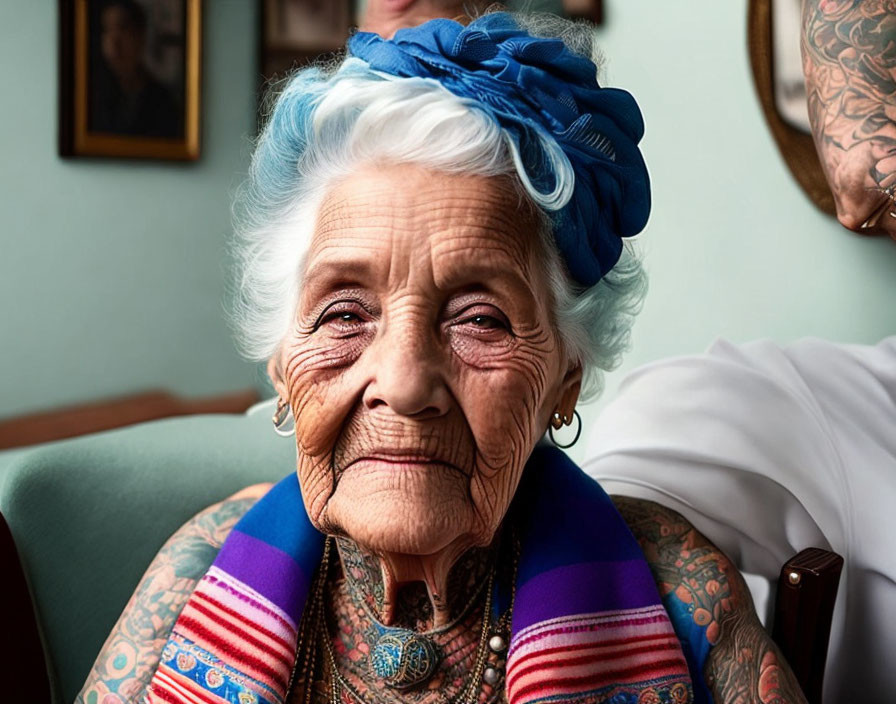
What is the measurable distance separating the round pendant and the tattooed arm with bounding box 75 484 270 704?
0.91 ft

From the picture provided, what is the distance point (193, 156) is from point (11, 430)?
1363 mm

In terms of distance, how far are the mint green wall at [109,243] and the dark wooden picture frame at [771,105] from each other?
8.80 feet

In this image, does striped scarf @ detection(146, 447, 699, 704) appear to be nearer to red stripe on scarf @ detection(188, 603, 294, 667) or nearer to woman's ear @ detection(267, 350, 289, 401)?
red stripe on scarf @ detection(188, 603, 294, 667)

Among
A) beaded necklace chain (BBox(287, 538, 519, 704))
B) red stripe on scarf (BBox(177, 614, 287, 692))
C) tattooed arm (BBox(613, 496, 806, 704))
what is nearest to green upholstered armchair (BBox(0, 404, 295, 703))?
red stripe on scarf (BBox(177, 614, 287, 692))

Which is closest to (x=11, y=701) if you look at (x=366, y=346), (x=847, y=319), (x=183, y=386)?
(x=366, y=346)

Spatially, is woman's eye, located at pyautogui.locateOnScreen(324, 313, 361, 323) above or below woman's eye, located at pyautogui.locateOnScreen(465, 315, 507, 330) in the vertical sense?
below

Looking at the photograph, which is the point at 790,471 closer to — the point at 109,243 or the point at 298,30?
the point at 109,243

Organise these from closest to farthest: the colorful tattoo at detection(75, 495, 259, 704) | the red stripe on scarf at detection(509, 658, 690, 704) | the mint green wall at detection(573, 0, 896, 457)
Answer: the red stripe on scarf at detection(509, 658, 690, 704) < the colorful tattoo at detection(75, 495, 259, 704) < the mint green wall at detection(573, 0, 896, 457)

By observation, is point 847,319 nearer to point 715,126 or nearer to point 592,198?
point 715,126

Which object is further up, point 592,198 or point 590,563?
point 592,198

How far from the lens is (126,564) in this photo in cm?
168

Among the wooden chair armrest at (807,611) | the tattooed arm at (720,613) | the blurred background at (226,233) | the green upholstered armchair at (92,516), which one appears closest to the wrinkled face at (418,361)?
the tattooed arm at (720,613)

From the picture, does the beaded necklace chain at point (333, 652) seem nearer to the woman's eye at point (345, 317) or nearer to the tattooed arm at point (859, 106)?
the woman's eye at point (345, 317)

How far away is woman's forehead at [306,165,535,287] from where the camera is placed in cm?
111
